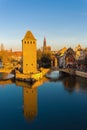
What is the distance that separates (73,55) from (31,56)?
17778mm

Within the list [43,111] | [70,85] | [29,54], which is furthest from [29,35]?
[43,111]

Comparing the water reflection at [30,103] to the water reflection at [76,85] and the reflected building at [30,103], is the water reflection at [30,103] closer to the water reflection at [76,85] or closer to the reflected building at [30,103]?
the reflected building at [30,103]

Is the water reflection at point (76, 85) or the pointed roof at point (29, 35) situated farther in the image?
the pointed roof at point (29, 35)

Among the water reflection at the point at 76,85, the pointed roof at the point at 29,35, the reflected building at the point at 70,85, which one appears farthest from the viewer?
the pointed roof at the point at 29,35

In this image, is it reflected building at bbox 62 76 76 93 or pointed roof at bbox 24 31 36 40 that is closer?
reflected building at bbox 62 76 76 93

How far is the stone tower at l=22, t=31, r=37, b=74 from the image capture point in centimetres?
3475

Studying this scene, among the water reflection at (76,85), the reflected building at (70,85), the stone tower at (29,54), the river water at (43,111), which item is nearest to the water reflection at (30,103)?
the river water at (43,111)

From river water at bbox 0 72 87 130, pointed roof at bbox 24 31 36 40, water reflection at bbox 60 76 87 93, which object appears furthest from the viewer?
pointed roof at bbox 24 31 36 40

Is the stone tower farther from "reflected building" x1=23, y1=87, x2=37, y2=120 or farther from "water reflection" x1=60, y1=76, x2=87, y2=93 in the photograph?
"reflected building" x1=23, y1=87, x2=37, y2=120

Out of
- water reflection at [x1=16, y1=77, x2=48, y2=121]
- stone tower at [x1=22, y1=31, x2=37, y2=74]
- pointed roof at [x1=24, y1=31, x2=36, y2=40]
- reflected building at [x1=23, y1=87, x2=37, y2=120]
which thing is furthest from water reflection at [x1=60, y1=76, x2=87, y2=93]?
pointed roof at [x1=24, y1=31, x2=36, y2=40]

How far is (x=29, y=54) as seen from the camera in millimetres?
34938

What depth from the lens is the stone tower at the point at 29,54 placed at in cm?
3475

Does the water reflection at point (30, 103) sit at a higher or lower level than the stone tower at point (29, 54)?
lower

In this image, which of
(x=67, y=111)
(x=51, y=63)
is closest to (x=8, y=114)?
(x=67, y=111)
